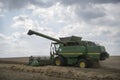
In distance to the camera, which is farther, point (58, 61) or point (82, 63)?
point (58, 61)

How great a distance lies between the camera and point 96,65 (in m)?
32.5

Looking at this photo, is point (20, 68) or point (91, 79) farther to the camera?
point (20, 68)

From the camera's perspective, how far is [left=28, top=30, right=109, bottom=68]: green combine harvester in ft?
101

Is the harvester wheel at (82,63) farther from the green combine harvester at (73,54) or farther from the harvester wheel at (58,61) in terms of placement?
the harvester wheel at (58,61)

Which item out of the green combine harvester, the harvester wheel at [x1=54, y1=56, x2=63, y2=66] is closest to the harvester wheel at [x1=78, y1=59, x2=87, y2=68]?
the green combine harvester

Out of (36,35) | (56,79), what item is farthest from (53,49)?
(56,79)

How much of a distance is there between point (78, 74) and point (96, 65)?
8457 millimetres

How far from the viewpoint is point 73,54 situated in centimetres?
3222

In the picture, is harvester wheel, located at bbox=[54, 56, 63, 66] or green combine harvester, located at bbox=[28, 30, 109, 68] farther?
harvester wheel, located at bbox=[54, 56, 63, 66]

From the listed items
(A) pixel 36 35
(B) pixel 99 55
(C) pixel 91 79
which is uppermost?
(A) pixel 36 35

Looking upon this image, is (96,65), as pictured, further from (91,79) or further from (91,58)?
(91,79)

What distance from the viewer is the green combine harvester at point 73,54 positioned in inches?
1207

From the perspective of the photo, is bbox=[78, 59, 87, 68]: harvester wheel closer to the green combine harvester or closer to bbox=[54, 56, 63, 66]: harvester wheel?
the green combine harvester

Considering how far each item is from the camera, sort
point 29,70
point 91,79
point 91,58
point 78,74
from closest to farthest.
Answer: point 91,79 < point 78,74 < point 29,70 < point 91,58
